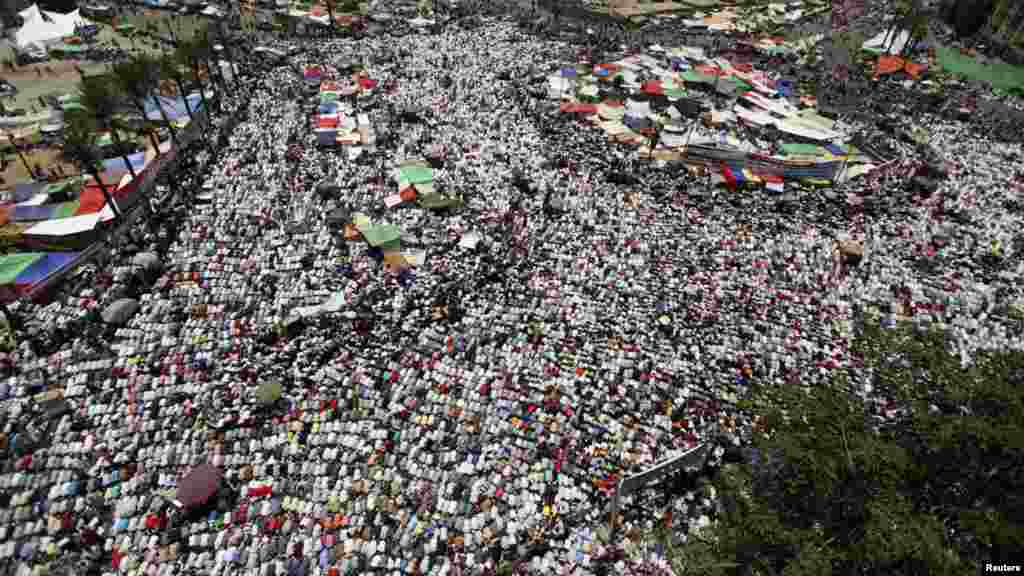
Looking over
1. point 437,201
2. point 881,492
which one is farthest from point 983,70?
point 881,492

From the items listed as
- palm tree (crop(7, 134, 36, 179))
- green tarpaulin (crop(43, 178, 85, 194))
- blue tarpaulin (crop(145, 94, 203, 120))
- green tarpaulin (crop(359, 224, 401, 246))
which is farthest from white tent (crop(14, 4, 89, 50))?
green tarpaulin (crop(359, 224, 401, 246))

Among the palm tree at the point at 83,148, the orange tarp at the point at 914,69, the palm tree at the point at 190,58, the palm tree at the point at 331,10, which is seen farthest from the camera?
the palm tree at the point at 331,10

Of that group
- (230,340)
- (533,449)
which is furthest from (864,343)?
(230,340)

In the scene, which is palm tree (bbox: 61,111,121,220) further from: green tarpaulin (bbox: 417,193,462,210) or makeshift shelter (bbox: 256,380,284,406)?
green tarpaulin (bbox: 417,193,462,210)

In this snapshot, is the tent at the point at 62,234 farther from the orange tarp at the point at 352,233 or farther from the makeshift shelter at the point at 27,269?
the orange tarp at the point at 352,233

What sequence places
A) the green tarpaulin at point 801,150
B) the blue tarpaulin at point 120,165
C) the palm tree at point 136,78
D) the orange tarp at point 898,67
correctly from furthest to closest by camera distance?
the orange tarp at point 898,67
the green tarpaulin at point 801,150
the blue tarpaulin at point 120,165
the palm tree at point 136,78

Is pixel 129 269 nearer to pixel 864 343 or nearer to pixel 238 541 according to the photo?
pixel 238 541

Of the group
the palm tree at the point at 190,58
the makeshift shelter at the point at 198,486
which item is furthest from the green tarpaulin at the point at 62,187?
the makeshift shelter at the point at 198,486

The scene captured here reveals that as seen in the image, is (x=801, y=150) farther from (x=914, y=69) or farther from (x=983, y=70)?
(x=983, y=70)
